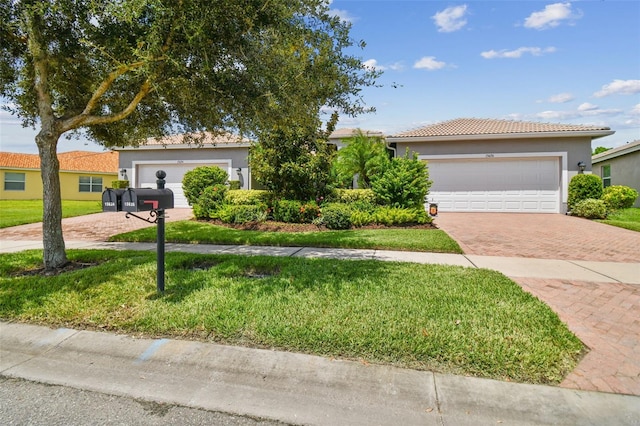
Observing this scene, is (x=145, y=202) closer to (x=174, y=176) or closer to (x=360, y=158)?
(x=360, y=158)

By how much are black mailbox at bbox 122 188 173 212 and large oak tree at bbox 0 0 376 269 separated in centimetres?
159

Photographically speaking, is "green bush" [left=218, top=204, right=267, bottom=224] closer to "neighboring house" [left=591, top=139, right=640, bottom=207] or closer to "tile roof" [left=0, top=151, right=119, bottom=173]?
"tile roof" [left=0, top=151, right=119, bottom=173]

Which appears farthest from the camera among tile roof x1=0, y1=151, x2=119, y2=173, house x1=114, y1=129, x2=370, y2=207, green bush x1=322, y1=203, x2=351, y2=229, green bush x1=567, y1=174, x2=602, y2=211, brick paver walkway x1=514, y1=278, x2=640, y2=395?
tile roof x1=0, y1=151, x2=119, y2=173

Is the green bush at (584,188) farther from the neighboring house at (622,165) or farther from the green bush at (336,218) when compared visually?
the green bush at (336,218)

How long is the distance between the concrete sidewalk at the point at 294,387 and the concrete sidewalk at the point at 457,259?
348cm

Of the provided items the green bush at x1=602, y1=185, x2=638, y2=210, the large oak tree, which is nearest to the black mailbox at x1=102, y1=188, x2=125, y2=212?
the large oak tree

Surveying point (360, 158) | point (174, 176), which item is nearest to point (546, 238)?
point (360, 158)

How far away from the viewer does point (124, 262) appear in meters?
5.96

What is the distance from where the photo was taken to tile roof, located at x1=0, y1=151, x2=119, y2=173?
1005 inches

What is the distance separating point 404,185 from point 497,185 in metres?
7.10

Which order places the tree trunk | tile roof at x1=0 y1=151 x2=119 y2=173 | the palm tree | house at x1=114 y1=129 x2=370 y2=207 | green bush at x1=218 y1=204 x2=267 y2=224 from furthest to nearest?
tile roof at x1=0 y1=151 x2=119 y2=173, house at x1=114 y1=129 x2=370 y2=207, the palm tree, green bush at x1=218 y1=204 x2=267 y2=224, the tree trunk

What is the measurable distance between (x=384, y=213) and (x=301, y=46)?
6020mm

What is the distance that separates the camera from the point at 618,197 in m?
14.8

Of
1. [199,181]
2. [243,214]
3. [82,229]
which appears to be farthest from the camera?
Answer: [199,181]
